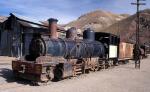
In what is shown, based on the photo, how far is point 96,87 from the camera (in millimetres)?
14453

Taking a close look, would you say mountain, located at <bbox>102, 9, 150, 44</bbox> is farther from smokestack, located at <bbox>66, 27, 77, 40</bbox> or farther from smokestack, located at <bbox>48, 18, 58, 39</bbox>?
smokestack, located at <bbox>48, 18, 58, 39</bbox>

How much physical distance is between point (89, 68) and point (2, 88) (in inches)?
354

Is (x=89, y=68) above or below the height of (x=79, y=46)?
below

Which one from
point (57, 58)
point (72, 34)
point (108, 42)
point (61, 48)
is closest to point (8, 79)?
point (57, 58)

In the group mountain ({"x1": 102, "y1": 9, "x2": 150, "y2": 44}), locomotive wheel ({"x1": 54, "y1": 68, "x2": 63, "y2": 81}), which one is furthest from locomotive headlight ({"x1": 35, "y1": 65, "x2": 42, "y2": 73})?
mountain ({"x1": 102, "y1": 9, "x2": 150, "y2": 44})

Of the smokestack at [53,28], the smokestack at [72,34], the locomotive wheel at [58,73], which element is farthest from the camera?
the smokestack at [72,34]

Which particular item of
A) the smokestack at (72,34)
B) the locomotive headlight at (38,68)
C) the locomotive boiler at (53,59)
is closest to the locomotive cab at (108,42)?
the locomotive boiler at (53,59)

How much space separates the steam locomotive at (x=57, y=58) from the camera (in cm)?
1478

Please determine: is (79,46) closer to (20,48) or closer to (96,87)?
(96,87)

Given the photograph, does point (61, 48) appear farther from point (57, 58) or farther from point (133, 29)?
point (133, 29)

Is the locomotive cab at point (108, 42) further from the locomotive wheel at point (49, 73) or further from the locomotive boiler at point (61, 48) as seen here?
the locomotive wheel at point (49, 73)

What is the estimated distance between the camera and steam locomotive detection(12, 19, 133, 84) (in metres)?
14.8

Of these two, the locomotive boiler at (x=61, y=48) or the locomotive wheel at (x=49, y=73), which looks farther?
the locomotive boiler at (x=61, y=48)

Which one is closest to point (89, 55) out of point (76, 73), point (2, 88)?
point (76, 73)
